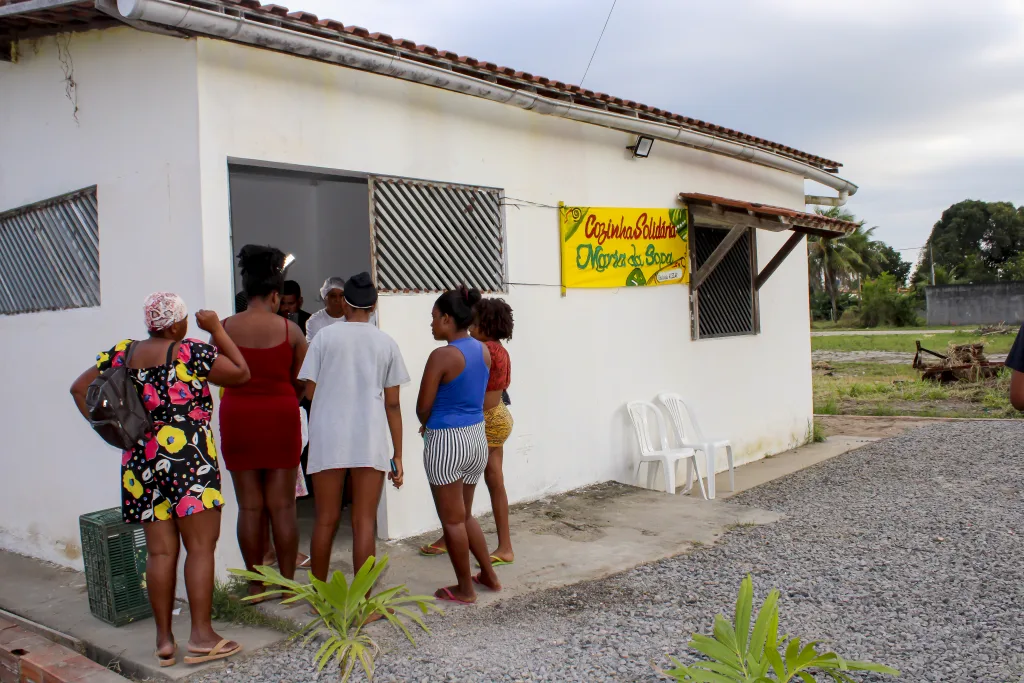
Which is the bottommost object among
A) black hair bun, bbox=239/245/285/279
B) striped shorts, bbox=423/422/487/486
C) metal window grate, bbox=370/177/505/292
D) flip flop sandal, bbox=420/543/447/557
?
flip flop sandal, bbox=420/543/447/557

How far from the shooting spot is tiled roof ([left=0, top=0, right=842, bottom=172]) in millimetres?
→ 4496

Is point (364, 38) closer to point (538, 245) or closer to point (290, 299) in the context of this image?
point (290, 299)

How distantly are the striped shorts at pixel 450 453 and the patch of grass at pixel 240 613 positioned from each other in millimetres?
1009

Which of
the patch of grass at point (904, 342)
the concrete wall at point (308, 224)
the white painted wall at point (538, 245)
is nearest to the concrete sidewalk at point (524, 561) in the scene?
the white painted wall at point (538, 245)

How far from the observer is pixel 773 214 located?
780 centimetres

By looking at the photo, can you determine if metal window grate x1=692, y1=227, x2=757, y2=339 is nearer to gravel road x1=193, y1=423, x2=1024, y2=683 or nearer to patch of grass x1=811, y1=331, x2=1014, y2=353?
gravel road x1=193, y1=423, x2=1024, y2=683

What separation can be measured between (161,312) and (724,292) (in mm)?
6679

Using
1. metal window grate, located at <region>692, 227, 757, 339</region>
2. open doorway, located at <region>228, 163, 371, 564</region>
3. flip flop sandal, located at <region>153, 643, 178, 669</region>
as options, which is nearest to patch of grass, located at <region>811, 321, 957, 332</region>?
metal window grate, located at <region>692, 227, 757, 339</region>

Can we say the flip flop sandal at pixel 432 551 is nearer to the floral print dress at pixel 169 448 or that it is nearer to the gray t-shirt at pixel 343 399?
the gray t-shirt at pixel 343 399

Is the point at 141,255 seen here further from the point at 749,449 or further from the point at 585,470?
the point at 749,449

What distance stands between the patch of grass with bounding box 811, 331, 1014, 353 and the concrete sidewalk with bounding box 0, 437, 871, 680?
873 inches

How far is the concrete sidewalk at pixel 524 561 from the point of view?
409cm

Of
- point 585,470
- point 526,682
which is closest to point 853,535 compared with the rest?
point 585,470

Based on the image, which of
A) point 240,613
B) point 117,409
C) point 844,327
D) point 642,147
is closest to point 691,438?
point 642,147
